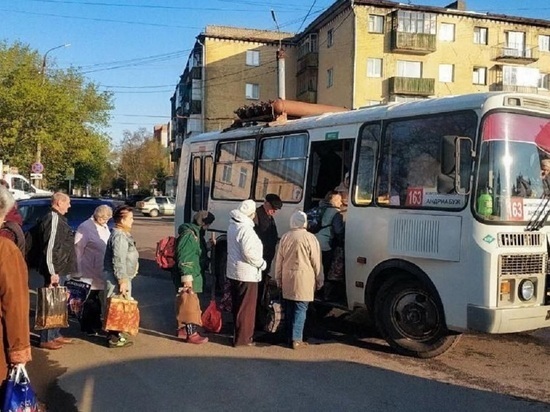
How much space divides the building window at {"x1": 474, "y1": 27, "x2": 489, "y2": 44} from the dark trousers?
4309cm

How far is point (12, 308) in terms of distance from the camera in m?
3.47

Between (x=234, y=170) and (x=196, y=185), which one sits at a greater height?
(x=234, y=170)

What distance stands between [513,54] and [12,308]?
48693 millimetres

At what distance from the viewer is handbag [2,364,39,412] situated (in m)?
3.55

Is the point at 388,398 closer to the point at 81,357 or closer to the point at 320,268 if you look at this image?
the point at 320,268

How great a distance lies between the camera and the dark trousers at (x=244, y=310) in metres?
7.65

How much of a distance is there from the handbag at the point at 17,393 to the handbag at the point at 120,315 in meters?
3.79

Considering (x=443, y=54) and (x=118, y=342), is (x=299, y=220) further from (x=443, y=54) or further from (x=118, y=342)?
(x=443, y=54)

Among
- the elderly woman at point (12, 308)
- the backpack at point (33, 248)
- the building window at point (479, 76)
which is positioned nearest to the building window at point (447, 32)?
the building window at point (479, 76)

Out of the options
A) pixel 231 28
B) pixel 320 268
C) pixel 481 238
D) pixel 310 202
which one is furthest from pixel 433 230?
pixel 231 28

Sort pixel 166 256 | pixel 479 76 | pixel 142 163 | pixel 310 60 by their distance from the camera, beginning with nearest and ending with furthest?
pixel 166 256, pixel 479 76, pixel 310 60, pixel 142 163

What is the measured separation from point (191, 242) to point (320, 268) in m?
1.66

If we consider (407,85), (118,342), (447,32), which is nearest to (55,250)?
(118,342)

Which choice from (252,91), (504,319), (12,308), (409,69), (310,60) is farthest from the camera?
(252,91)
